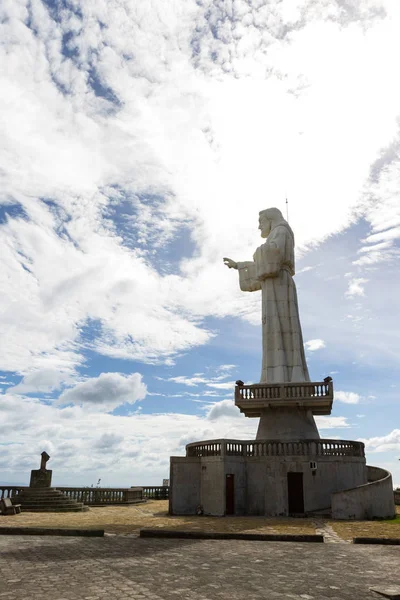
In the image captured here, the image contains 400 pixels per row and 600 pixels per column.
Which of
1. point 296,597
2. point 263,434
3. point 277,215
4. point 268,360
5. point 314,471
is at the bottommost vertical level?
point 296,597

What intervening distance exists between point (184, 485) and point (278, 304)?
42.9 ft

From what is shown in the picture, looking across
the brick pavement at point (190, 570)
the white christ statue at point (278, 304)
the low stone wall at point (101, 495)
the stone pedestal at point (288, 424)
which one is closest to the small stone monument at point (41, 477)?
the low stone wall at point (101, 495)

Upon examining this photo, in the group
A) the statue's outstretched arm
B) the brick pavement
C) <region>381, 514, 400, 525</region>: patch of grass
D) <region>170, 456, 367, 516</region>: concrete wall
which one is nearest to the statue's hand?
the statue's outstretched arm

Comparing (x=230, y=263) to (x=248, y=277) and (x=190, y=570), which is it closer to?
A: (x=248, y=277)

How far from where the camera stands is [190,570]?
10.3 m

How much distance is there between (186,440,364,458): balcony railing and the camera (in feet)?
86.9

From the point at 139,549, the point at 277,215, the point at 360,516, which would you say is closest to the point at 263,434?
the point at 360,516

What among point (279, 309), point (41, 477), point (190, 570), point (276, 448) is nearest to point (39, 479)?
point (41, 477)

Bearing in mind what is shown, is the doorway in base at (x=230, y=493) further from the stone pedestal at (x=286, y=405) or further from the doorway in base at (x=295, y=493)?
the stone pedestal at (x=286, y=405)

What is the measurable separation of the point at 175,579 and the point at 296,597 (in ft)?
8.03

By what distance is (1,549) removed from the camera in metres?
13.1

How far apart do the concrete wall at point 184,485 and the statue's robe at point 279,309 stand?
24.6 ft

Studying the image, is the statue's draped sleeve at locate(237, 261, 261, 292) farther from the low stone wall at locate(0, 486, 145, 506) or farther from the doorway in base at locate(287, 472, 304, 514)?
the low stone wall at locate(0, 486, 145, 506)

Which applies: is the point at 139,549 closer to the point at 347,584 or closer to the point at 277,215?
the point at 347,584
